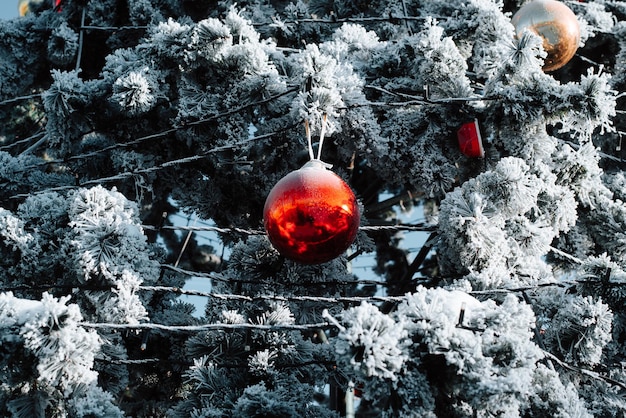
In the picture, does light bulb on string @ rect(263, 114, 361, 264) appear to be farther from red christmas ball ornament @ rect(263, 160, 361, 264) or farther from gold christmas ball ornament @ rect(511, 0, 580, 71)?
gold christmas ball ornament @ rect(511, 0, 580, 71)

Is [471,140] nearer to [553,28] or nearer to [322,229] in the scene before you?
[553,28]

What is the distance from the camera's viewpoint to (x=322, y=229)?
3031 mm

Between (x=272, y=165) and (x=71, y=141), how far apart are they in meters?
1.37

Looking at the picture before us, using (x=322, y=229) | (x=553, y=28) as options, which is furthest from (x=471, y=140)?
(x=322, y=229)

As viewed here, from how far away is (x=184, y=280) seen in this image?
4641 mm

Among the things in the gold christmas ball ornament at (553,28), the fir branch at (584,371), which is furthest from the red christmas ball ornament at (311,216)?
the gold christmas ball ornament at (553,28)

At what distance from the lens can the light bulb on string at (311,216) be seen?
3016 millimetres

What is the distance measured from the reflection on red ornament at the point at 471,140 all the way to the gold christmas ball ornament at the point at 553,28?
0.92m

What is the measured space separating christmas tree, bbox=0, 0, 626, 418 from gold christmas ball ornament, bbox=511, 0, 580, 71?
0.02m

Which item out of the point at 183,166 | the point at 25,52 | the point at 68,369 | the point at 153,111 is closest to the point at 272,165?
the point at 183,166

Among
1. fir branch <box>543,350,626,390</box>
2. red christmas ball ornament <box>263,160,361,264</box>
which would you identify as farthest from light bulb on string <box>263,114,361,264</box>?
fir branch <box>543,350,626,390</box>

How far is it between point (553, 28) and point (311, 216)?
2.52m

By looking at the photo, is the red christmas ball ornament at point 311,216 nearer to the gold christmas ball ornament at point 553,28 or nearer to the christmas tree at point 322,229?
the christmas tree at point 322,229

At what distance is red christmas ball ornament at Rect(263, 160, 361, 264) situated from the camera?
302cm
